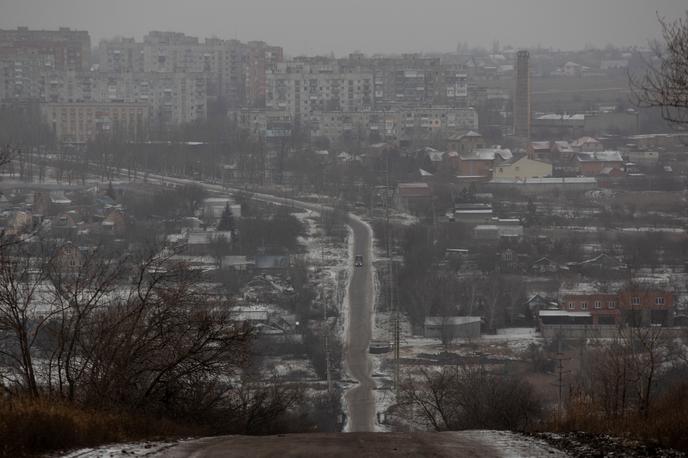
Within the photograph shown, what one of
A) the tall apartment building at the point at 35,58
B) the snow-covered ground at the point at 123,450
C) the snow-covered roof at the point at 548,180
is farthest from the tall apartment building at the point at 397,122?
the snow-covered ground at the point at 123,450

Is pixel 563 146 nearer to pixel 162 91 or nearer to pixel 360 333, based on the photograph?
pixel 162 91

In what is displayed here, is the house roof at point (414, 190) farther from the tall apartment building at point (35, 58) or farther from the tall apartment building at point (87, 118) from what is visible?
the tall apartment building at point (35, 58)

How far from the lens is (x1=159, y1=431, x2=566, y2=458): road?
9.18 ft

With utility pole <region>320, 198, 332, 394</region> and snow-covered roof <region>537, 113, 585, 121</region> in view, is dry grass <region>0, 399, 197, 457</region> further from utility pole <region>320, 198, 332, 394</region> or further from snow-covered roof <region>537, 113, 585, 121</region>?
snow-covered roof <region>537, 113, 585, 121</region>

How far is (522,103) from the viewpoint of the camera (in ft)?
84.1

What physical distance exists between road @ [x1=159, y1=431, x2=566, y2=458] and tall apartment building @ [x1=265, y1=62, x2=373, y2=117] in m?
24.6

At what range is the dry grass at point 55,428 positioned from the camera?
8.91ft

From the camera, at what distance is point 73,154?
69.1ft

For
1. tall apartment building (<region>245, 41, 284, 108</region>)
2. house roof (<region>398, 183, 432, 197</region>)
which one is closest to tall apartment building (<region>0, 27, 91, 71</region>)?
tall apartment building (<region>245, 41, 284, 108</region>)

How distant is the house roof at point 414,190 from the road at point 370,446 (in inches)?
524

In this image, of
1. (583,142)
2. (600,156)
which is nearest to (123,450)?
(600,156)

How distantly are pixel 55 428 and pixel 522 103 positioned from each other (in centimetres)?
2347

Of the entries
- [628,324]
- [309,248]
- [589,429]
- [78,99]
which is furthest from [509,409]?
[78,99]

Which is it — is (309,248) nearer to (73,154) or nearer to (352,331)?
(352,331)
